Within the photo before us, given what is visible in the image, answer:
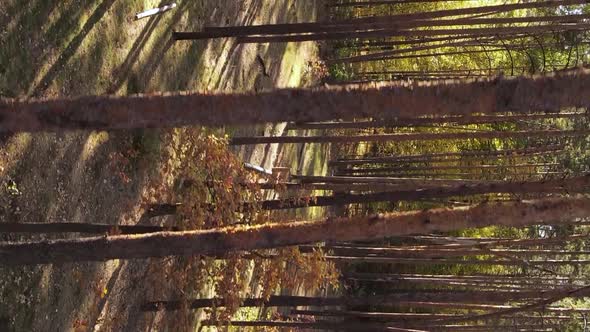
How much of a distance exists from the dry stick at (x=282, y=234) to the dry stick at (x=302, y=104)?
139 centimetres

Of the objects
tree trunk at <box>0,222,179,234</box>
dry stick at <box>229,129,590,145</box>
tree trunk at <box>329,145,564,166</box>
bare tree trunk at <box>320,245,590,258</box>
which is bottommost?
tree trunk at <box>0,222,179,234</box>

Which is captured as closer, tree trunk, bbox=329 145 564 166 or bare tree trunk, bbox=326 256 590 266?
bare tree trunk, bbox=326 256 590 266

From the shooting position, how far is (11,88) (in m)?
5.07

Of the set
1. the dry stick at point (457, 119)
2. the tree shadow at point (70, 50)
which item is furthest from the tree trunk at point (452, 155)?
the tree shadow at point (70, 50)

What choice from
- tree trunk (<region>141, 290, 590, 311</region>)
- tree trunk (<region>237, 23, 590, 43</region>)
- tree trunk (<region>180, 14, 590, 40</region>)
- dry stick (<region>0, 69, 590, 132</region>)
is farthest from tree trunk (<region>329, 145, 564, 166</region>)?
dry stick (<region>0, 69, 590, 132</region>)

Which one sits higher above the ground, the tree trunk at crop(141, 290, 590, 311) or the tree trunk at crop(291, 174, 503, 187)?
the tree trunk at crop(291, 174, 503, 187)

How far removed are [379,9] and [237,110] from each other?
11.5 metres

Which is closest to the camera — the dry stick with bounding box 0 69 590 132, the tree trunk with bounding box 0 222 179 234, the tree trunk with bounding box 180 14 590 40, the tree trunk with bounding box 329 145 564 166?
the dry stick with bounding box 0 69 590 132

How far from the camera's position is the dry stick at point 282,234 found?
4.52 m

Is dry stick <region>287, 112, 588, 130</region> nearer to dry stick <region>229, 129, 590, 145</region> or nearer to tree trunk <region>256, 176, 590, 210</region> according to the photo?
dry stick <region>229, 129, 590, 145</region>

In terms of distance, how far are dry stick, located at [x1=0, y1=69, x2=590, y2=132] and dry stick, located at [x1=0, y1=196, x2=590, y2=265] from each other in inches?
54.9

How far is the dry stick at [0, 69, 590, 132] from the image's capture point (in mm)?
3033

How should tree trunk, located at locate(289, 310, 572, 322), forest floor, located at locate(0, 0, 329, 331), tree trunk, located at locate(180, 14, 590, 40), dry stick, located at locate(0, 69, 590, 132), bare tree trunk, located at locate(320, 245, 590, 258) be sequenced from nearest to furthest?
1. dry stick, located at locate(0, 69, 590, 132)
2. forest floor, located at locate(0, 0, 329, 331)
3. tree trunk, located at locate(180, 14, 590, 40)
4. tree trunk, located at locate(289, 310, 572, 322)
5. bare tree trunk, located at locate(320, 245, 590, 258)

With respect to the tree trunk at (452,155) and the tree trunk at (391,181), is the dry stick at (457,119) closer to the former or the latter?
the tree trunk at (391,181)
